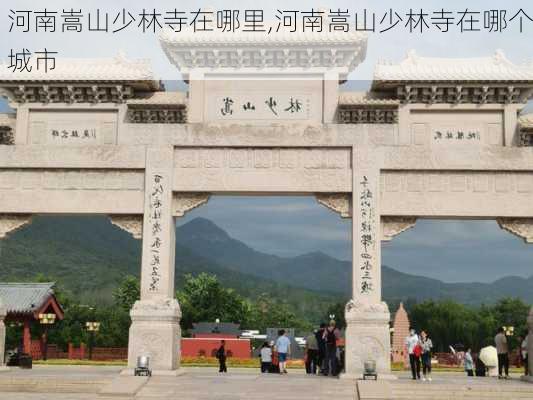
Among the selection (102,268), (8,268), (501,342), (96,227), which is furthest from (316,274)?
(501,342)

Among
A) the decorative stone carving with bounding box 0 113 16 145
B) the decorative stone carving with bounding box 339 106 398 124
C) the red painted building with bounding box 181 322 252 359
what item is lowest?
the red painted building with bounding box 181 322 252 359

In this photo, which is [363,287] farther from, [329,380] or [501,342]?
[501,342]

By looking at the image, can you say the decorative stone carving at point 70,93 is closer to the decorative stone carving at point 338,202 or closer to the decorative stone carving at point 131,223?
the decorative stone carving at point 131,223

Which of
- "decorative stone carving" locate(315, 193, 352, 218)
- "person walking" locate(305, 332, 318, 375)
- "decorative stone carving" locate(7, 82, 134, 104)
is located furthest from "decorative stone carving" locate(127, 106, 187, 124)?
"person walking" locate(305, 332, 318, 375)

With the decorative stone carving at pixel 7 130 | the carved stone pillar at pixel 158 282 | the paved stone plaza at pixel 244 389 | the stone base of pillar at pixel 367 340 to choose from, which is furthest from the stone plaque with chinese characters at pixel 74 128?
the stone base of pillar at pixel 367 340

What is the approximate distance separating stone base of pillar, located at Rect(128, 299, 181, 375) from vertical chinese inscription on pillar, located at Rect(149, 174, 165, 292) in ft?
1.45

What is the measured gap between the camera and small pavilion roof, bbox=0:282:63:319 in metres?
24.5

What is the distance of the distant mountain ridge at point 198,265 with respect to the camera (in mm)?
86062

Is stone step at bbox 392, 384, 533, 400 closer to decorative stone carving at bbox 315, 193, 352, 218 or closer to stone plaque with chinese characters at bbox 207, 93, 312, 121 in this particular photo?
decorative stone carving at bbox 315, 193, 352, 218

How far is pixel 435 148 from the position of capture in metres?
13.4

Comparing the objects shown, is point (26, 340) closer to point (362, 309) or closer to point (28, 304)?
point (28, 304)

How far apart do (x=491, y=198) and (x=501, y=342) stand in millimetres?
2713

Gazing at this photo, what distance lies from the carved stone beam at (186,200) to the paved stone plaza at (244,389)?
3153 millimetres

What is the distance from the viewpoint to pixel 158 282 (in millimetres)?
13195
